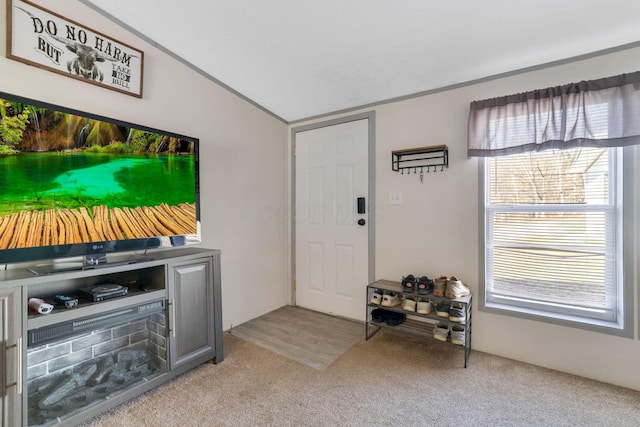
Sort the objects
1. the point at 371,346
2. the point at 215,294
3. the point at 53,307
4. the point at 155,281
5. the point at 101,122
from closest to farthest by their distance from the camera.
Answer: the point at 53,307 < the point at 101,122 < the point at 155,281 < the point at 215,294 < the point at 371,346

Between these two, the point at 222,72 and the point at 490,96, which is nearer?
the point at 490,96

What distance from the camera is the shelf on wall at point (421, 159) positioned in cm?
248

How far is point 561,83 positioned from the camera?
6.70 ft

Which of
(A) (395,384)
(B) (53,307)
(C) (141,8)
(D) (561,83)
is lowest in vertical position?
(A) (395,384)

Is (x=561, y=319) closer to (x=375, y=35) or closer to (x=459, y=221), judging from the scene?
(x=459, y=221)

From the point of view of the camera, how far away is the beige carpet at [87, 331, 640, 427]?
161 cm

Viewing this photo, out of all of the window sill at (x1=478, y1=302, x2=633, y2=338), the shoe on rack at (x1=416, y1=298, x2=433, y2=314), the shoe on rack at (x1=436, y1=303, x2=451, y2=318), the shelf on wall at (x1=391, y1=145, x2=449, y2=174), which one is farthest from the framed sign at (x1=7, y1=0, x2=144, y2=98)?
the window sill at (x1=478, y1=302, x2=633, y2=338)

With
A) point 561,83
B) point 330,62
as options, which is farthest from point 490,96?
point 330,62

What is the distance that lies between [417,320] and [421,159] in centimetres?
146

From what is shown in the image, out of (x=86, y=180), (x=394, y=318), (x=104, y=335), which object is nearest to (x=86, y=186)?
(x=86, y=180)

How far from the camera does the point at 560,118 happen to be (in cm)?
199

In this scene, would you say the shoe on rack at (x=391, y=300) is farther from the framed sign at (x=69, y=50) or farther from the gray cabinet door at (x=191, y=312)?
the framed sign at (x=69, y=50)

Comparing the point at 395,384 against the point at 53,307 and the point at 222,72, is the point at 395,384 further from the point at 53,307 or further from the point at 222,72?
the point at 222,72

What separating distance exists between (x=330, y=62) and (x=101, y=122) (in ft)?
5.41
